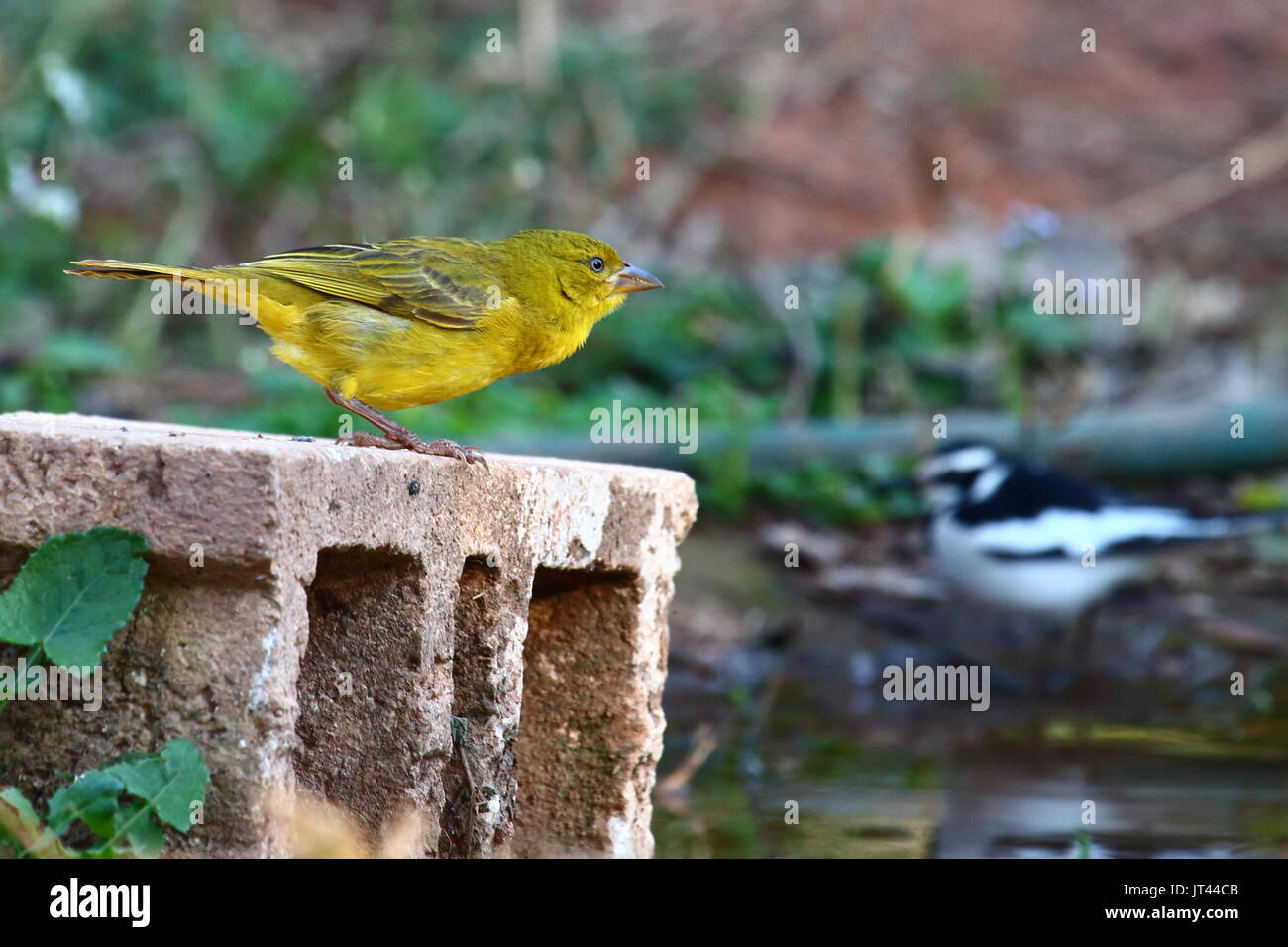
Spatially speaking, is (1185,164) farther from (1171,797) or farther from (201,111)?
(1171,797)

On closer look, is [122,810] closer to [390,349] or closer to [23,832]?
[23,832]

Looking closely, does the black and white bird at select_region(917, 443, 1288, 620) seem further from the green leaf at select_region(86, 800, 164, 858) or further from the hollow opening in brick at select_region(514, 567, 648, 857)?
the green leaf at select_region(86, 800, 164, 858)

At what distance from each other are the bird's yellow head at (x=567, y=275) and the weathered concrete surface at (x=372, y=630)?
62 centimetres

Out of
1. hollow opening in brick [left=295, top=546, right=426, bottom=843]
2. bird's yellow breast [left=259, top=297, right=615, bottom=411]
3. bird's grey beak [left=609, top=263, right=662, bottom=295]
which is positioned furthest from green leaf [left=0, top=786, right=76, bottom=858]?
bird's grey beak [left=609, top=263, right=662, bottom=295]

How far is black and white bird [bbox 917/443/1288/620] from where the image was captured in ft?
24.3

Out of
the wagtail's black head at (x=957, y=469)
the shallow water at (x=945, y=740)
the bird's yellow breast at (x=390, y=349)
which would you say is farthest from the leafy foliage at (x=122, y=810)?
the wagtail's black head at (x=957, y=469)

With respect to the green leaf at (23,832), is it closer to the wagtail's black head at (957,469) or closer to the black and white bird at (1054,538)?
the black and white bird at (1054,538)

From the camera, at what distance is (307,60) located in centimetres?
1253

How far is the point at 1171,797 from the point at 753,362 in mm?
5187

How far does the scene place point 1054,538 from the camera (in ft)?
24.4

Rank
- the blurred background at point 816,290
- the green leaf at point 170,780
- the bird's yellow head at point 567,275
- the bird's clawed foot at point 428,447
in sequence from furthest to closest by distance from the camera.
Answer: the blurred background at point 816,290
the bird's yellow head at point 567,275
the bird's clawed foot at point 428,447
the green leaf at point 170,780

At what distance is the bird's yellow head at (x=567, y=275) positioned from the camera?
450cm
